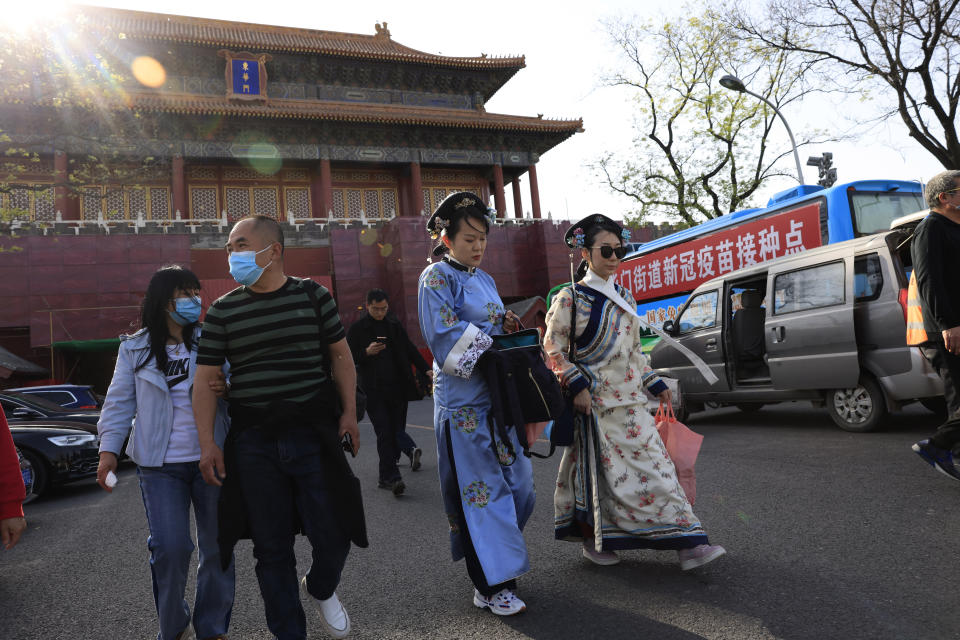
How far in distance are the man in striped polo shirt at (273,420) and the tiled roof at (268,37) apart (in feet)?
83.6

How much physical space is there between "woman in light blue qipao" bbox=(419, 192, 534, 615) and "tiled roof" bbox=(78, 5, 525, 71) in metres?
25.1

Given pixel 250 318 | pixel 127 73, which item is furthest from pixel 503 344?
pixel 127 73

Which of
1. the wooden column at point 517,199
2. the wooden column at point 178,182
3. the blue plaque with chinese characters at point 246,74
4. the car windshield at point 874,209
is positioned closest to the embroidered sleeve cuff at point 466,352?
the car windshield at point 874,209

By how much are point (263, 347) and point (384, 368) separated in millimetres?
3554

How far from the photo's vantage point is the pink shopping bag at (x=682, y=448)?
3225 millimetres

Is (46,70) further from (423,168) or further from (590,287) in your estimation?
(423,168)

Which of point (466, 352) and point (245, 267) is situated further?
point (466, 352)

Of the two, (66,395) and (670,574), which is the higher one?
(66,395)

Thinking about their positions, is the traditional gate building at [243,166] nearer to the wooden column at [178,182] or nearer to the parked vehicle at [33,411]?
the wooden column at [178,182]

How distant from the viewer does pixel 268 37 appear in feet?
85.1

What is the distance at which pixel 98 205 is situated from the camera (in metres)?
23.1

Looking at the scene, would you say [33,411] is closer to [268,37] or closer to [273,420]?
[273,420]

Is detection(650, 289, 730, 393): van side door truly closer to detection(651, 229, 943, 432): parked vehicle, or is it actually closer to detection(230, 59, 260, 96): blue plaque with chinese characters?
detection(651, 229, 943, 432): parked vehicle

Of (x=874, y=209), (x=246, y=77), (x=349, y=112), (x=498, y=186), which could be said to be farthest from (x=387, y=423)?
(x=246, y=77)
